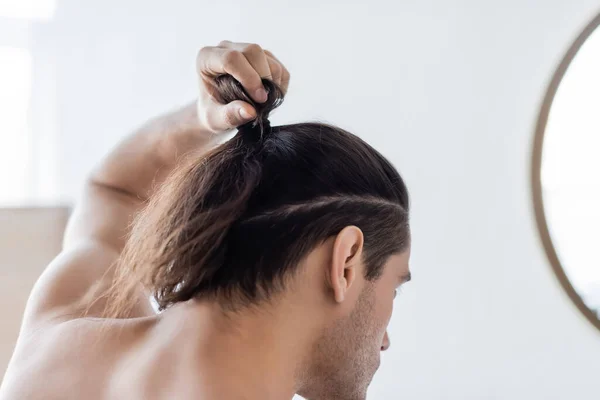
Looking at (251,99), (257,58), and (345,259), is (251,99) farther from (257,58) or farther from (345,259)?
(345,259)

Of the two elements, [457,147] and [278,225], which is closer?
[278,225]

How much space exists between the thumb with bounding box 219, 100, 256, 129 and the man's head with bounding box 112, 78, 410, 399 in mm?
20

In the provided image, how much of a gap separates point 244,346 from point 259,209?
0.17m

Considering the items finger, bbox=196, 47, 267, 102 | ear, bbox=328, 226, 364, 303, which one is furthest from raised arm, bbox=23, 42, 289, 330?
ear, bbox=328, 226, 364, 303

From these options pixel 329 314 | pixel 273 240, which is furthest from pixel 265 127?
pixel 329 314

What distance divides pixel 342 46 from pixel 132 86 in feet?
2.76

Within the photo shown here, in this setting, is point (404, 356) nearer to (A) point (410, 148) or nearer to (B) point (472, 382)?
(B) point (472, 382)

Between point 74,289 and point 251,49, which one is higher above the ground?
point 251,49

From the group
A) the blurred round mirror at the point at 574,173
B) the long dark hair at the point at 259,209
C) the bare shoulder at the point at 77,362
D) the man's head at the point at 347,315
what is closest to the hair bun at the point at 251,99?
the long dark hair at the point at 259,209

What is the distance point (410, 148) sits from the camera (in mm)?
1761

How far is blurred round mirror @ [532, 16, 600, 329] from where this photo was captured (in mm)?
1477

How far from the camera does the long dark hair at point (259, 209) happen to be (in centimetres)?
91

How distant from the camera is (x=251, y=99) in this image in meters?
0.92

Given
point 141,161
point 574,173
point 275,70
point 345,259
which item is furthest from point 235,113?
point 574,173
